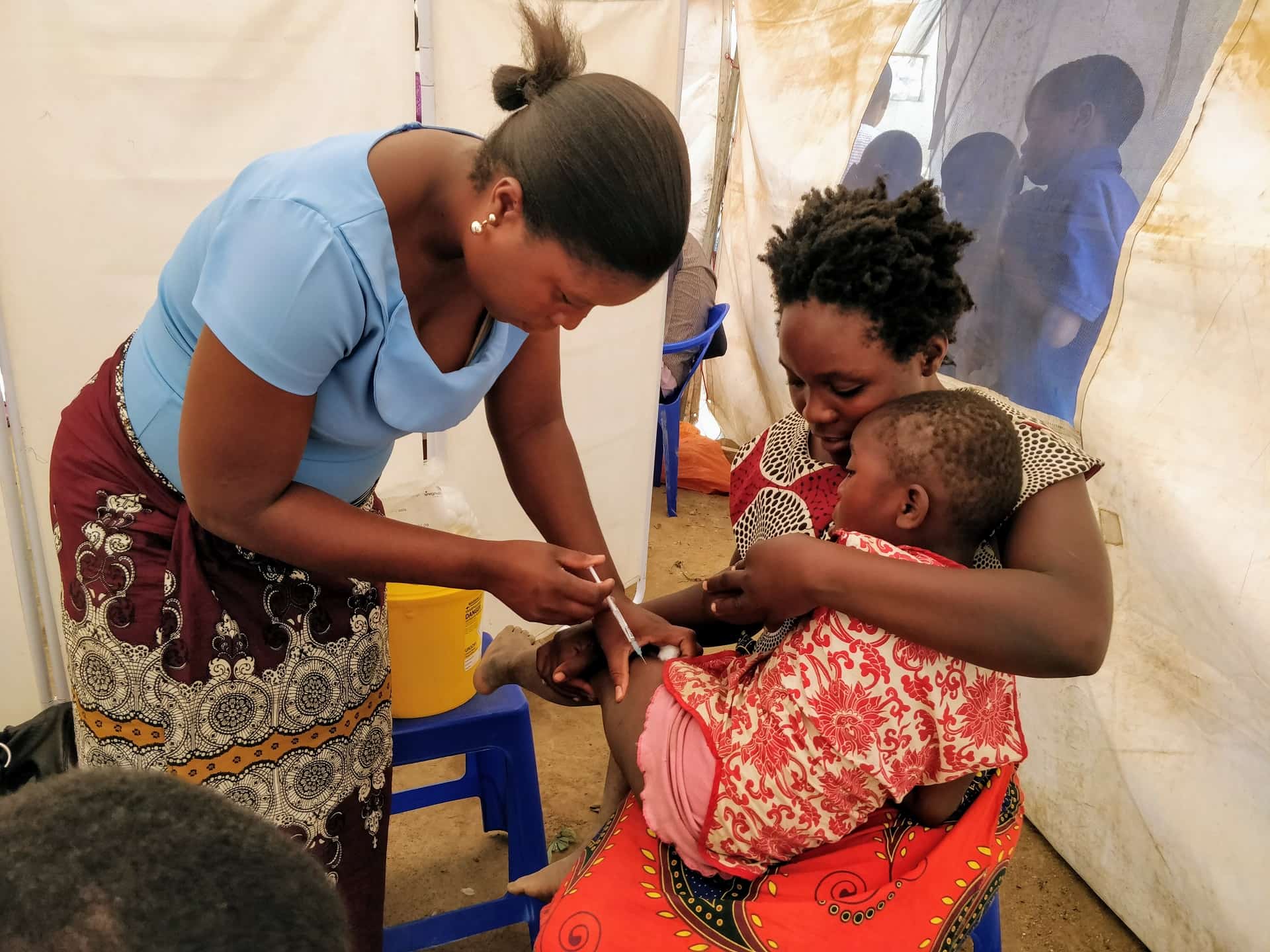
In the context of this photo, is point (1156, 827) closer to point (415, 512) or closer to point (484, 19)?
point (415, 512)

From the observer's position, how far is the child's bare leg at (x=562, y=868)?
5.35 ft

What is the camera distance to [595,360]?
10.9ft

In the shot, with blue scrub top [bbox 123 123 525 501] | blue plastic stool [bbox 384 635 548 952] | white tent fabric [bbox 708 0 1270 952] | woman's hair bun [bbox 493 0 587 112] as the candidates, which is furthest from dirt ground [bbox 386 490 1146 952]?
woman's hair bun [bbox 493 0 587 112]

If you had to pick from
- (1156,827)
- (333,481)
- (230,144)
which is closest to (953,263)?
(333,481)

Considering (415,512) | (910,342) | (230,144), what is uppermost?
(230,144)

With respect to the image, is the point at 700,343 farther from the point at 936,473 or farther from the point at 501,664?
the point at 936,473

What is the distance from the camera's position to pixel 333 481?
134 centimetres

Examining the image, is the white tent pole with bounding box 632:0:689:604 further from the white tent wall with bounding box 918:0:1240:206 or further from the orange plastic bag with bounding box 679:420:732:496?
the orange plastic bag with bounding box 679:420:732:496

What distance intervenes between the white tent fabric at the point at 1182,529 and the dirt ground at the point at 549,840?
0.08 m

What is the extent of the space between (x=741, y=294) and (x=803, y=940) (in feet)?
16.3

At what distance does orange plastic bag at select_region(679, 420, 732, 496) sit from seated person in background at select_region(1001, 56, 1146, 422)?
2.85 m

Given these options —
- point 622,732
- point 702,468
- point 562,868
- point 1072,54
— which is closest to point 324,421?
point 622,732

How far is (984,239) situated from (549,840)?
2399 mm

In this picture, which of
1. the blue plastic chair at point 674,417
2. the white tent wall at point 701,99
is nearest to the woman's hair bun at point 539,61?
the blue plastic chair at point 674,417
